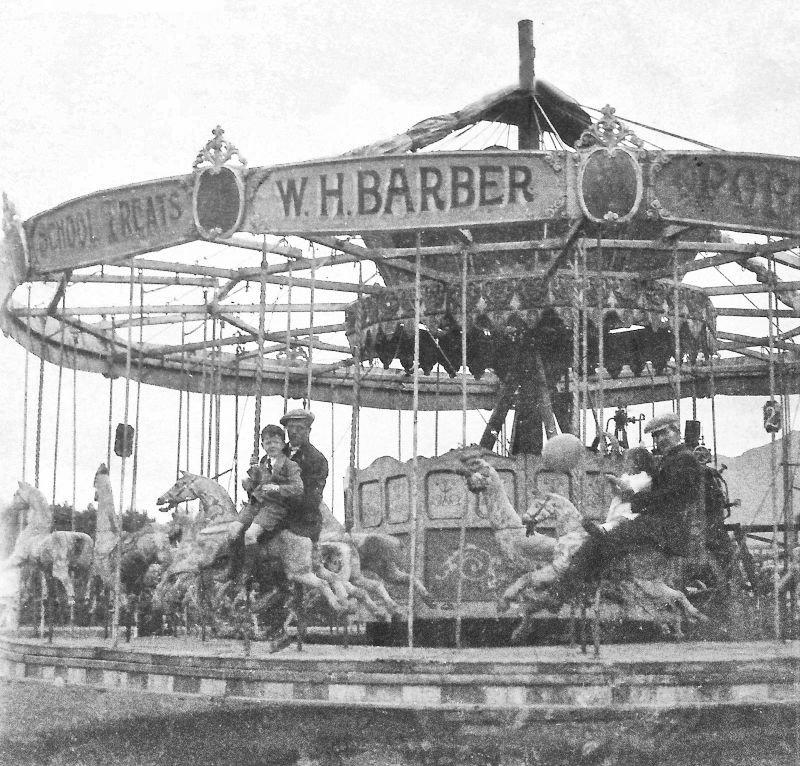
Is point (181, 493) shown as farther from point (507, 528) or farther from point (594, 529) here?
point (594, 529)

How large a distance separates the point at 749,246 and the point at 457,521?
5030 mm

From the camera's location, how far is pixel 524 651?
531 inches

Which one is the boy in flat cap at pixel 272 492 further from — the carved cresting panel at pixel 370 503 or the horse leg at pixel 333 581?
the carved cresting panel at pixel 370 503

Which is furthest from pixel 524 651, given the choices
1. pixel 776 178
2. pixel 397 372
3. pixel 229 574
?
pixel 397 372

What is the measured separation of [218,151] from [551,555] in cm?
522

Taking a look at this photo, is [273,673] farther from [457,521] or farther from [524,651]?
[457,521]

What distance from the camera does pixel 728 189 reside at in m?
14.1

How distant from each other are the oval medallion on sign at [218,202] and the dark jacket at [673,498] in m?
4.91

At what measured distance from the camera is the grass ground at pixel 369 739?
1096cm

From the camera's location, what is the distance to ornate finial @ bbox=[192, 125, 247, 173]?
1473cm

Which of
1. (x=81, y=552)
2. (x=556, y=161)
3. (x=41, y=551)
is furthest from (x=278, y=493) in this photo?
(x=81, y=552)

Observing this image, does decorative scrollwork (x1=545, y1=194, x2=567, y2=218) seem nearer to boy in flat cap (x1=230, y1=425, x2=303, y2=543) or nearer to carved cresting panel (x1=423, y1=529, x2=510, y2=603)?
boy in flat cap (x1=230, y1=425, x2=303, y2=543)

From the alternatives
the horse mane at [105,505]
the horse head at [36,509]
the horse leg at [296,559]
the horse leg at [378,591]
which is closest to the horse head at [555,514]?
the horse leg at [296,559]

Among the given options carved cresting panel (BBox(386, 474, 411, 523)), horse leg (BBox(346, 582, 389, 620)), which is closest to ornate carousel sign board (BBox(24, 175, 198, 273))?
horse leg (BBox(346, 582, 389, 620))
